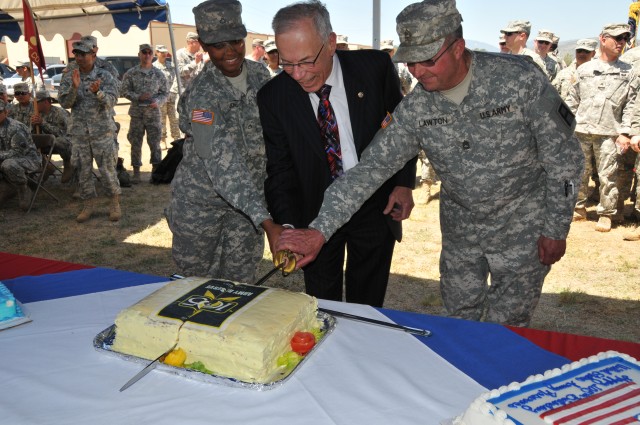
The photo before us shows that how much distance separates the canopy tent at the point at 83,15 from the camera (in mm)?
7969

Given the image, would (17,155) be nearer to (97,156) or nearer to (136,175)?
(97,156)

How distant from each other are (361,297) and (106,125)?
184 inches

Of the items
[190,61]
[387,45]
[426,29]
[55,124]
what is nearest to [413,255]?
[426,29]

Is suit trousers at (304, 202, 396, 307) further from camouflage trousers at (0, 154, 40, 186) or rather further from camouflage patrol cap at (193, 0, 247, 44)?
camouflage trousers at (0, 154, 40, 186)

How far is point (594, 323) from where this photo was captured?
12.7ft

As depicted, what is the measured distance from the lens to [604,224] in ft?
19.0

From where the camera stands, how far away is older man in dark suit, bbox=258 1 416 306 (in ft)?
8.14

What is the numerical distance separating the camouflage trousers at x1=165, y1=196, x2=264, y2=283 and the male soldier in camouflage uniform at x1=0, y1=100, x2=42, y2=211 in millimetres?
4652

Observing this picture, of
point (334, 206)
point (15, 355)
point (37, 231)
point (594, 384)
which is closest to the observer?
point (594, 384)

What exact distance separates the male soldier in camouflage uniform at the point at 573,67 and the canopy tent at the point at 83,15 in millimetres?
5134

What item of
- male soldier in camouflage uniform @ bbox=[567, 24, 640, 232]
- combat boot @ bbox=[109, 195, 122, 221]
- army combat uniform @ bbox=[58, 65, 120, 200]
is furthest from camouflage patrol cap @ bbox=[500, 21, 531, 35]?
combat boot @ bbox=[109, 195, 122, 221]

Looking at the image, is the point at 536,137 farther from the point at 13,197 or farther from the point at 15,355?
the point at 13,197

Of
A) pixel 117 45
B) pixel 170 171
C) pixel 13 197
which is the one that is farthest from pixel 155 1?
pixel 117 45

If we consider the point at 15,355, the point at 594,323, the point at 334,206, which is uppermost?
the point at 334,206
